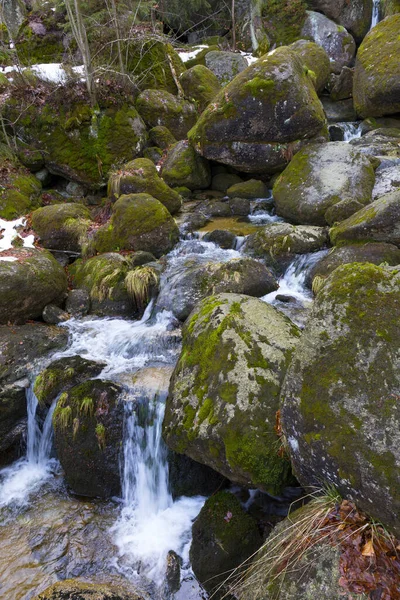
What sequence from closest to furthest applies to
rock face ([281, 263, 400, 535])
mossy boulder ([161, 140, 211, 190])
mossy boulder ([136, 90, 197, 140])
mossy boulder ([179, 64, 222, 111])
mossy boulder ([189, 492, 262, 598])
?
rock face ([281, 263, 400, 535]), mossy boulder ([189, 492, 262, 598]), mossy boulder ([161, 140, 211, 190]), mossy boulder ([136, 90, 197, 140]), mossy boulder ([179, 64, 222, 111])

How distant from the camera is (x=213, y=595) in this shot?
11.0 ft

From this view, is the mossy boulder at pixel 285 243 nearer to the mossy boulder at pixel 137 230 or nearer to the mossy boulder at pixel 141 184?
the mossy boulder at pixel 137 230

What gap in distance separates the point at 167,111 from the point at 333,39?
36.1 ft

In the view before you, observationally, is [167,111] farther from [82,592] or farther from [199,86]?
[82,592]

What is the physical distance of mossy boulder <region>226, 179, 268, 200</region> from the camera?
1100 centimetres

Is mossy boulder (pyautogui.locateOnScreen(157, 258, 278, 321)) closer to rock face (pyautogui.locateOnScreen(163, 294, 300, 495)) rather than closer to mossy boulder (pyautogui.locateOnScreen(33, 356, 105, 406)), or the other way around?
mossy boulder (pyautogui.locateOnScreen(33, 356, 105, 406))

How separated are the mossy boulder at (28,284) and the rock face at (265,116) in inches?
245

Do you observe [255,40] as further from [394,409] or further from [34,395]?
[394,409]

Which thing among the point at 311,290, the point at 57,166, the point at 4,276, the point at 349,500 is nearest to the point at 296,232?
the point at 311,290

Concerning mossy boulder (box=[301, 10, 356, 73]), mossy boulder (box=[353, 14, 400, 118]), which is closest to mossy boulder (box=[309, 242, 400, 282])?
mossy boulder (box=[353, 14, 400, 118])

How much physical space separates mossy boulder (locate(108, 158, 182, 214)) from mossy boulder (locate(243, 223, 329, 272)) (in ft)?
11.1

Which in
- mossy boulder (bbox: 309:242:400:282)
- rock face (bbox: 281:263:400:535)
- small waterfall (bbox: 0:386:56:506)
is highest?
rock face (bbox: 281:263:400:535)

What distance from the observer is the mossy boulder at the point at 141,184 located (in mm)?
9969

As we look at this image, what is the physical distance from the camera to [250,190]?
1101 centimetres
